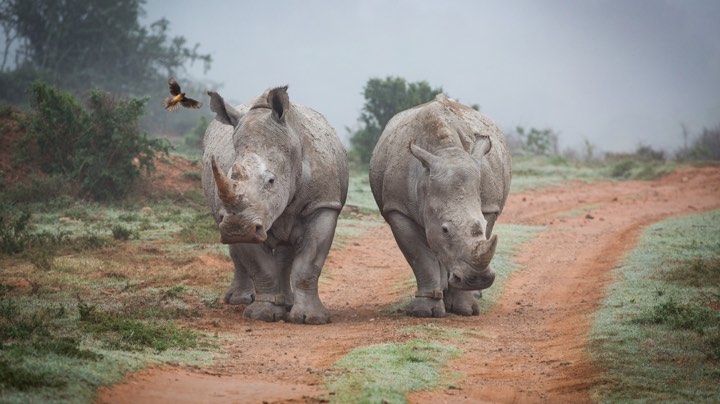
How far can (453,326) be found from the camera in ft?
32.7

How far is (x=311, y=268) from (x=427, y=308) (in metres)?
1.39

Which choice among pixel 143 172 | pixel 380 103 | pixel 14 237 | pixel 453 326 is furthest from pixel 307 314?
pixel 380 103

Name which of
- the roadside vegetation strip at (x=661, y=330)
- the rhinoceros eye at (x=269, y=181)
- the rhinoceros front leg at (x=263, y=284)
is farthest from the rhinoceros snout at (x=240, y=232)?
the roadside vegetation strip at (x=661, y=330)

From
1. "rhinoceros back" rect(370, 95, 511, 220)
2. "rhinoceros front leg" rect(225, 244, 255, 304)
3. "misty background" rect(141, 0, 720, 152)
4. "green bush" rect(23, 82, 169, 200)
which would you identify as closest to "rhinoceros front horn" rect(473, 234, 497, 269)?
"rhinoceros back" rect(370, 95, 511, 220)

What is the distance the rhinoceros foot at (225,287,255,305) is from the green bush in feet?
26.0

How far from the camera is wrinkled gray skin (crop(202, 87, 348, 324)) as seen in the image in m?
9.72

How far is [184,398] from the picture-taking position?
6266mm

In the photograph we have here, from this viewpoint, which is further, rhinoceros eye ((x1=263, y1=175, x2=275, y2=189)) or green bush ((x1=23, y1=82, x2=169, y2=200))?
green bush ((x1=23, y1=82, x2=169, y2=200))

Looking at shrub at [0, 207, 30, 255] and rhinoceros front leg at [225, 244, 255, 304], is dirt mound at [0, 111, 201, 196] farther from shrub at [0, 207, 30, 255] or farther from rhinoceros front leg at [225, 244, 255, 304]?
rhinoceros front leg at [225, 244, 255, 304]

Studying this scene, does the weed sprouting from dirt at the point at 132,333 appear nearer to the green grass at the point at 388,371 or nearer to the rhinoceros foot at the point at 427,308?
the green grass at the point at 388,371

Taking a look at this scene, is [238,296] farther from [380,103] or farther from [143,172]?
[380,103]

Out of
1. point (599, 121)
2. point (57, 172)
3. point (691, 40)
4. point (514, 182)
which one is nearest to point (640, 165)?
point (514, 182)

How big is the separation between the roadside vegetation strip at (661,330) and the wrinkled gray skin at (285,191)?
311cm

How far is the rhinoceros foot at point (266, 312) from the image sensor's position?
10.4 metres
